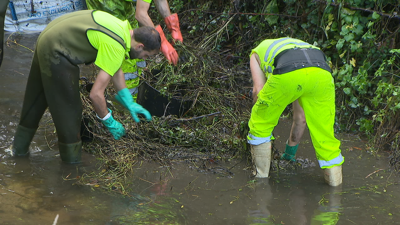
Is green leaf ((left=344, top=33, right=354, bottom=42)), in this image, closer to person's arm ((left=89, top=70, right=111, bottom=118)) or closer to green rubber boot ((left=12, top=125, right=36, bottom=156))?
person's arm ((left=89, top=70, right=111, bottom=118))

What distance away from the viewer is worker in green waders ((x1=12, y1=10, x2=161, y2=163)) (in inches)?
130

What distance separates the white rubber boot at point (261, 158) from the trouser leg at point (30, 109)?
1961 mm

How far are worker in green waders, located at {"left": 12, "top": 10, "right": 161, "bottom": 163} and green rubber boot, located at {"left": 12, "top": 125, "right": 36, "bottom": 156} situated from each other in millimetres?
429

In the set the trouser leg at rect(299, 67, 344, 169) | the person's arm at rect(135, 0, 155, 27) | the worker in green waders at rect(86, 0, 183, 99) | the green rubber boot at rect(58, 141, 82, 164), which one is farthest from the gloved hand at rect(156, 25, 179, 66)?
the trouser leg at rect(299, 67, 344, 169)

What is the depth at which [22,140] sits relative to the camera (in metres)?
3.93

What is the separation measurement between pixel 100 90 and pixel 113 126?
0.49m

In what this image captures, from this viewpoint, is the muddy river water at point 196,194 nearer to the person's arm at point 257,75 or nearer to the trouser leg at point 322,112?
the trouser leg at point 322,112

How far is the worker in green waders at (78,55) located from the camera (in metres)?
3.30

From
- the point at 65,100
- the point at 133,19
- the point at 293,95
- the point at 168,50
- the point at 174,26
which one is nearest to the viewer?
the point at 293,95


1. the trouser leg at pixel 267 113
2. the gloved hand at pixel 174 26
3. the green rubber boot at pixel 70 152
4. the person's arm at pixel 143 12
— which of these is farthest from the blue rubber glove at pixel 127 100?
the gloved hand at pixel 174 26

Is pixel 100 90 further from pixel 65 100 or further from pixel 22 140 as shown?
pixel 22 140

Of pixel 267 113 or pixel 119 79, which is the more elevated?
pixel 119 79

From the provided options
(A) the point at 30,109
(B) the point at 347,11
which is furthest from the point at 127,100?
(B) the point at 347,11

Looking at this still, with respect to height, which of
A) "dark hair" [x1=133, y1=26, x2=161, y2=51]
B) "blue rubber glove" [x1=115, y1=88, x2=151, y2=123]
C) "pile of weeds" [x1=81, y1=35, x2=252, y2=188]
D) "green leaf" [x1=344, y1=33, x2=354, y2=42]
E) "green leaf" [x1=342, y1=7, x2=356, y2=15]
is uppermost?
"dark hair" [x1=133, y1=26, x2=161, y2=51]
